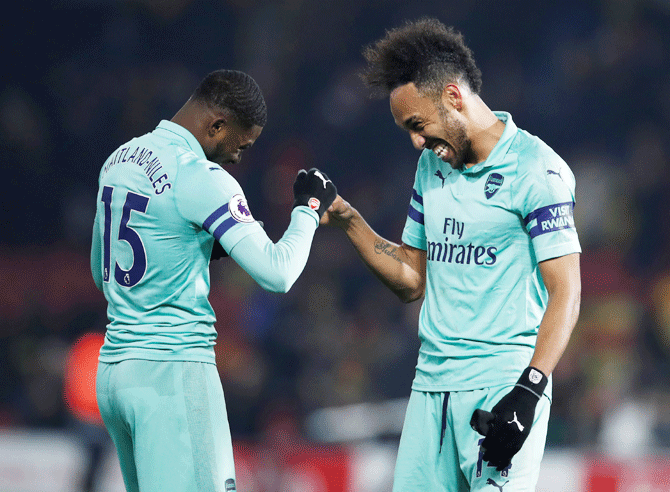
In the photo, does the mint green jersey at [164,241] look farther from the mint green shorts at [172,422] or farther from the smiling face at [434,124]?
the smiling face at [434,124]

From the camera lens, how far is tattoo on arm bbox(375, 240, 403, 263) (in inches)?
138

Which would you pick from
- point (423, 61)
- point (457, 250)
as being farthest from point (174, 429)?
point (423, 61)

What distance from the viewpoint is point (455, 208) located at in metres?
3.11

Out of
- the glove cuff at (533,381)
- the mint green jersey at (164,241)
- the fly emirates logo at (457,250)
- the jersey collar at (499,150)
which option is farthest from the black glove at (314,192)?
the glove cuff at (533,381)

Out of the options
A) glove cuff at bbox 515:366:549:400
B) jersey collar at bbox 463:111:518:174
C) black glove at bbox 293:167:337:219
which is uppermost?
jersey collar at bbox 463:111:518:174

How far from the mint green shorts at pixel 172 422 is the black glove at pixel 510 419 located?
94cm

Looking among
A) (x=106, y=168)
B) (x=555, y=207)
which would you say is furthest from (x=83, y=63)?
(x=555, y=207)

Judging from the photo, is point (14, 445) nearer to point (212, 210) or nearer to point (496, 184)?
point (212, 210)

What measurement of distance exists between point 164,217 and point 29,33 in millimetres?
10447

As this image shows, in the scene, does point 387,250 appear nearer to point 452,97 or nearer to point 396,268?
point 396,268

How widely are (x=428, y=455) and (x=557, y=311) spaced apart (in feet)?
2.39

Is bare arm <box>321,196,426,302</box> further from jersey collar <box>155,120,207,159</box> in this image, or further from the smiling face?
jersey collar <box>155,120,207,159</box>

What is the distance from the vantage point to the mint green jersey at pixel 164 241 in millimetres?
2961

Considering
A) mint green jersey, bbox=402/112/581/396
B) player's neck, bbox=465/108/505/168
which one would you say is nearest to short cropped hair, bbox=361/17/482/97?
player's neck, bbox=465/108/505/168
